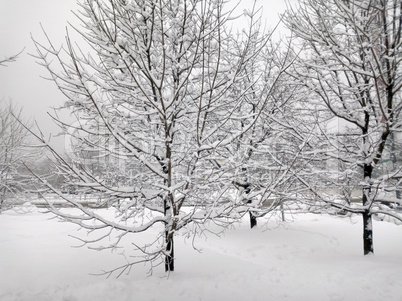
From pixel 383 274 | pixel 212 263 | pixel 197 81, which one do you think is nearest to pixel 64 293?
pixel 212 263

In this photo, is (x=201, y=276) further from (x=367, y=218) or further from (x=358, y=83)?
(x=358, y=83)

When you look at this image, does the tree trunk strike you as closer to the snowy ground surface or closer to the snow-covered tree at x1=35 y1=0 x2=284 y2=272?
the snowy ground surface

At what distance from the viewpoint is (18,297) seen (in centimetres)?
385

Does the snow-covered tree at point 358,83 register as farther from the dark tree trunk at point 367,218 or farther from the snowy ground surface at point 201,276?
the snowy ground surface at point 201,276

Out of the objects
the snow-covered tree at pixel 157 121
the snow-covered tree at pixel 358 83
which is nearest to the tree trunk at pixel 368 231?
the snow-covered tree at pixel 358 83

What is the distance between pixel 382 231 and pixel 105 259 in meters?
8.75

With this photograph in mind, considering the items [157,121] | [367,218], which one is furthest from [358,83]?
[157,121]

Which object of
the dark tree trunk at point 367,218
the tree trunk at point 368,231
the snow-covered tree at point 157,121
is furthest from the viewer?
the tree trunk at point 368,231

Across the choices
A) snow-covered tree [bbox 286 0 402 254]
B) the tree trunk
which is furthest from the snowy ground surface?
snow-covered tree [bbox 286 0 402 254]

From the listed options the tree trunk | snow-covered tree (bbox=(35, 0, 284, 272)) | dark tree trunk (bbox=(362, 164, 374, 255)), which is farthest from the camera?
the tree trunk

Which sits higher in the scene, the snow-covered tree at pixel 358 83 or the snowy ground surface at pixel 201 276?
the snow-covered tree at pixel 358 83

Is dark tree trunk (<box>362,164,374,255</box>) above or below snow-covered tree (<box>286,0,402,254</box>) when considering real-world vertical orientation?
below

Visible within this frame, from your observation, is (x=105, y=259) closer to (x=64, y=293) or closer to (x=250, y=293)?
(x=64, y=293)

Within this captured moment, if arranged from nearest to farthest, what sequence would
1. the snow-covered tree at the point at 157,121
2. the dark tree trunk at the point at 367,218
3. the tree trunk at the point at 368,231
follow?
the snow-covered tree at the point at 157,121 → the dark tree trunk at the point at 367,218 → the tree trunk at the point at 368,231
